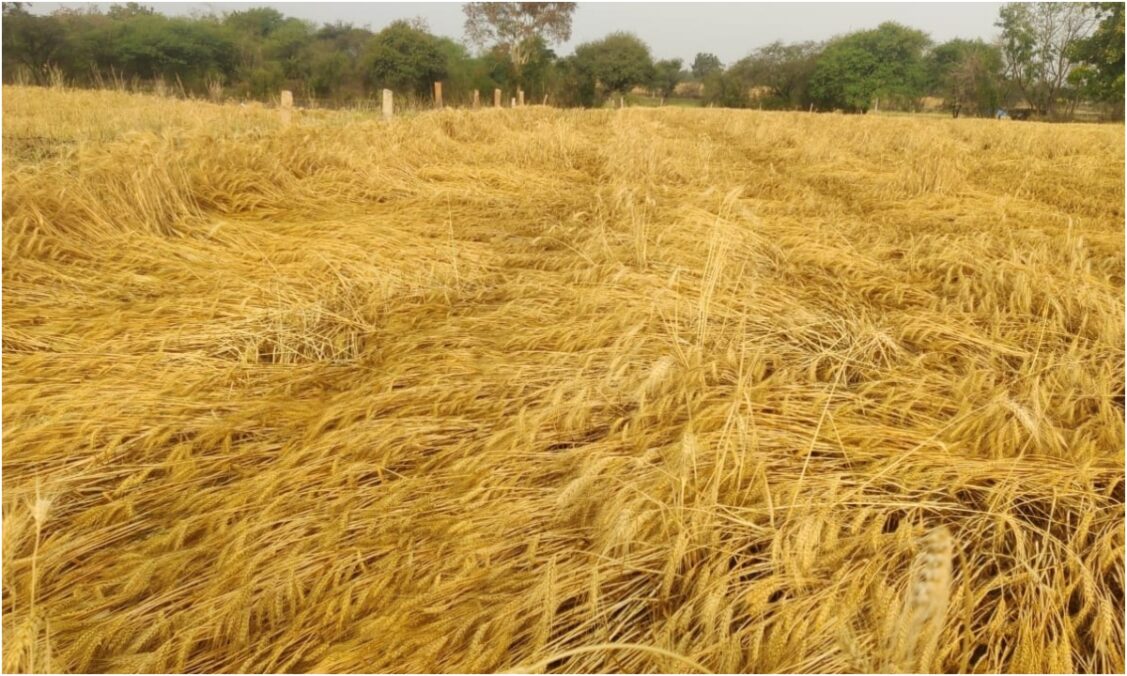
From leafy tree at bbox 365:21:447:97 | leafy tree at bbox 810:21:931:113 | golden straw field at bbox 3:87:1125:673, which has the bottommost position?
golden straw field at bbox 3:87:1125:673

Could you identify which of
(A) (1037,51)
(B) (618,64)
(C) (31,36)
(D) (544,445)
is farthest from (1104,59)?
(C) (31,36)

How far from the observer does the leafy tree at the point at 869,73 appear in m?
46.1

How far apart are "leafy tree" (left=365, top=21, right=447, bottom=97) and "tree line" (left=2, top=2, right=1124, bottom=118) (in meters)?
0.07

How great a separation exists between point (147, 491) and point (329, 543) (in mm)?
554

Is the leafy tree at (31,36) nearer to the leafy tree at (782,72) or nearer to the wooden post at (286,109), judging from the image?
the wooden post at (286,109)

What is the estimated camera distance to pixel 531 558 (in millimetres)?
1210

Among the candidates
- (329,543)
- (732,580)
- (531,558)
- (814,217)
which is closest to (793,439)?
(732,580)

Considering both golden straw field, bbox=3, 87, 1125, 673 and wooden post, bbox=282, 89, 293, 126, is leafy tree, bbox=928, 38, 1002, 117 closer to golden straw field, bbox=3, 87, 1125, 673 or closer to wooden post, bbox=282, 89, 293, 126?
wooden post, bbox=282, 89, 293, 126

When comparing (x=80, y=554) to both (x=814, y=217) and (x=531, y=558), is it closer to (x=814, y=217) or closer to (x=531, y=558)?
(x=531, y=558)

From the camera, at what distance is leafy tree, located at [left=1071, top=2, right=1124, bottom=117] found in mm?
32312

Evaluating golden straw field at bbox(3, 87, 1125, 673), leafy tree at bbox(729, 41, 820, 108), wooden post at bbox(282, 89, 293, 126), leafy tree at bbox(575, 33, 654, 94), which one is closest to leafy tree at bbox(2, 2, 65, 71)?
wooden post at bbox(282, 89, 293, 126)

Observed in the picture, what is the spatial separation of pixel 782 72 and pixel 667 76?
36.5ft

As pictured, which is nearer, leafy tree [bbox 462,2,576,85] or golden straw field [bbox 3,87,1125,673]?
golden straw field [bbox 3,87,1125,673]

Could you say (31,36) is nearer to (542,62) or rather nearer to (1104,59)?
(542,62)
